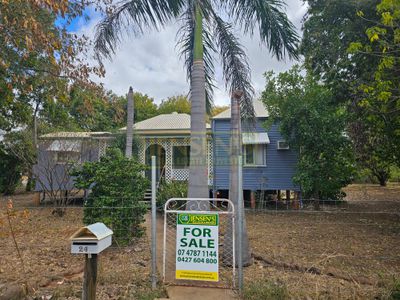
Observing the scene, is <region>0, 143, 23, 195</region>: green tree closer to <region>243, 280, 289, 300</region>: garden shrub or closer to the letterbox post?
the letterbox post

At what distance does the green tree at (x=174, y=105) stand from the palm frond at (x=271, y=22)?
81.0ft

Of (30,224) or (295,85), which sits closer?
(30,224)

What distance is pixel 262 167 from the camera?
12812 mm

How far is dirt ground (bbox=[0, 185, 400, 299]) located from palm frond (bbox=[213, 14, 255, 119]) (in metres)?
3.44

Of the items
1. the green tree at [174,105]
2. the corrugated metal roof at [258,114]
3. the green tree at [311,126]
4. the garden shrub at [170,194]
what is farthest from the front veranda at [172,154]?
the green tree at [174,105]

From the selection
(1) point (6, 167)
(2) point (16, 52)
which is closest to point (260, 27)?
(2) point (16, 52)

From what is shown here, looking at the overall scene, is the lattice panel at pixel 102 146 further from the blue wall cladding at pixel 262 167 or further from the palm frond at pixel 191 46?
the palm frond at pixel 191 46

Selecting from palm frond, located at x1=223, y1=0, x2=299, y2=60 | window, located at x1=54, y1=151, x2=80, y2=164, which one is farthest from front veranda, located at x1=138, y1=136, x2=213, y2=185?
palm frond, located at x1=223, y1=0, x2=299, y2=60

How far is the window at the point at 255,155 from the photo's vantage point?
1285cm

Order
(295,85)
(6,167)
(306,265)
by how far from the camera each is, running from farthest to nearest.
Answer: (6,167), (295,85), (306,265)

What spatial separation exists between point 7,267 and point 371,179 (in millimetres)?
27664

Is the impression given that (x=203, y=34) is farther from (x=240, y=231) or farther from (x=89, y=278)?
(x=89, y=278)

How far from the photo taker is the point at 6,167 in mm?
17203

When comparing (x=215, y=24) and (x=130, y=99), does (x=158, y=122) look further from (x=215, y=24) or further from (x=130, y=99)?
(x=215, y=24)
